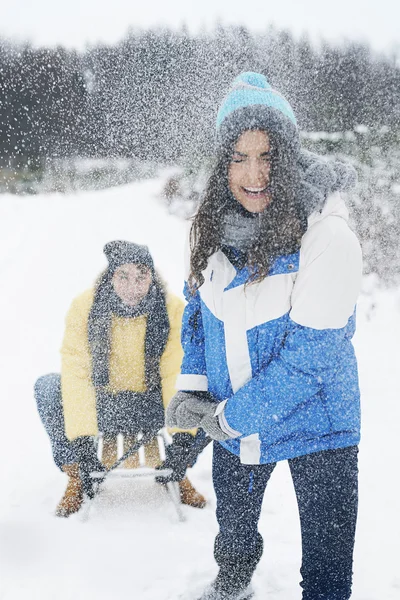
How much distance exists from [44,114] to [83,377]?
563 inches

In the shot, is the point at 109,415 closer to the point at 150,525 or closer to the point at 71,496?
the point at 71,496

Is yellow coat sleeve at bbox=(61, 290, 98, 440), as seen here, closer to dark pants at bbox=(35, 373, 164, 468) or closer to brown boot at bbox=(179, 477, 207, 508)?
dark pants at bbox=(35, 373, 164, 468)

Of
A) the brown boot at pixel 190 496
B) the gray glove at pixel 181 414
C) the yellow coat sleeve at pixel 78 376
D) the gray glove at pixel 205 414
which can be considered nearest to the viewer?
the gray glove at pixel 205 414

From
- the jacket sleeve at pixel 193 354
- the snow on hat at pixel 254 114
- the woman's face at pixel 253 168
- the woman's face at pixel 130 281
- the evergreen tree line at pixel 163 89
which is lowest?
the jacket sleeve at pixel 193 354

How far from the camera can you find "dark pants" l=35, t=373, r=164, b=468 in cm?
254

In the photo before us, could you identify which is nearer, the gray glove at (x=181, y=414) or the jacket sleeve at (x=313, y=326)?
the jacket sleeve at (x=313, y=326)

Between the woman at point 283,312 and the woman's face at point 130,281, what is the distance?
0.89 m

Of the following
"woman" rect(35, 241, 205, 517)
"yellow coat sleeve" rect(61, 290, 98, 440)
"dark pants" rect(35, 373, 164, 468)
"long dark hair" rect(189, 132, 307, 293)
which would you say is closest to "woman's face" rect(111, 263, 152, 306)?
"woman" rect(35, 241, 205, 517)

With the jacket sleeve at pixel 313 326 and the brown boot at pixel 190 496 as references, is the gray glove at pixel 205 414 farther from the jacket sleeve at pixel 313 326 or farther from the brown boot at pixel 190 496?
the brown boot at pixel 190 496

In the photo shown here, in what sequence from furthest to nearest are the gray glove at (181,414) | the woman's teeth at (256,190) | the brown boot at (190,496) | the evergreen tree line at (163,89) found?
the evergreen tree line at (163,89), the brown boot at (190,496), the gray glove at (181,414), the woman's teeth at (256,190)

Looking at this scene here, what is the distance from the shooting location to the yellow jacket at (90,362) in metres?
2.43

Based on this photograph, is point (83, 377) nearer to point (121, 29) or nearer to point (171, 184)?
point (171, 184)

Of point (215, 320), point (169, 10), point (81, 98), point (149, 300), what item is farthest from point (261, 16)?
point (215, 320)

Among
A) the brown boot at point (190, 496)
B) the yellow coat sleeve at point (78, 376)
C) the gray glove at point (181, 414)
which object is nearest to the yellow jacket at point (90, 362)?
the yellow coat sleeve at point (78, 376)
